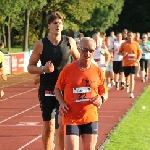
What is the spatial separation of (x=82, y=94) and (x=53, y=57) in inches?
62.6

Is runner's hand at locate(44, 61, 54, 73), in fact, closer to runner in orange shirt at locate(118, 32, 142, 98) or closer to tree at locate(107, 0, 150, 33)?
runner in orange shirt at locate(118, 32, 142, 98)

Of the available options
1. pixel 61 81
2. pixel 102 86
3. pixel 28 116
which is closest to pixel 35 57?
pixel 61 81

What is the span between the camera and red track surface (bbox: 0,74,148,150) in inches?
529

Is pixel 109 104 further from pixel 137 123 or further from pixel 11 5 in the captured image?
pixel 11 5

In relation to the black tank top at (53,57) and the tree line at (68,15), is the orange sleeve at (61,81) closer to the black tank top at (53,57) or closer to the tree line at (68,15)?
the black tank top at (53,57)

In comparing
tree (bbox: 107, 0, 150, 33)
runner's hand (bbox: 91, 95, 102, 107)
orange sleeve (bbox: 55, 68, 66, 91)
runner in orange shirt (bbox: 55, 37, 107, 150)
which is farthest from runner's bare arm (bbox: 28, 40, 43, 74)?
tree (bbox: 107, 0, 150, 33)

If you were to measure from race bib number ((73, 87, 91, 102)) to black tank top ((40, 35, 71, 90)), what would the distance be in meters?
1.52

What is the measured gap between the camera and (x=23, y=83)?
31719 mm

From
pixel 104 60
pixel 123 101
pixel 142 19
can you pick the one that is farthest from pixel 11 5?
pixel 142 19

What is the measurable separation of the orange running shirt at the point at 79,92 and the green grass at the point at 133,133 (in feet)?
13.2

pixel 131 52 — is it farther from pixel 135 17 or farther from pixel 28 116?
pixel 135 17

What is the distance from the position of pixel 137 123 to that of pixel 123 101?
20.1 feet

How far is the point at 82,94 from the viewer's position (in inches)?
324

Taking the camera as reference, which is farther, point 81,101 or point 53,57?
point 53,57
